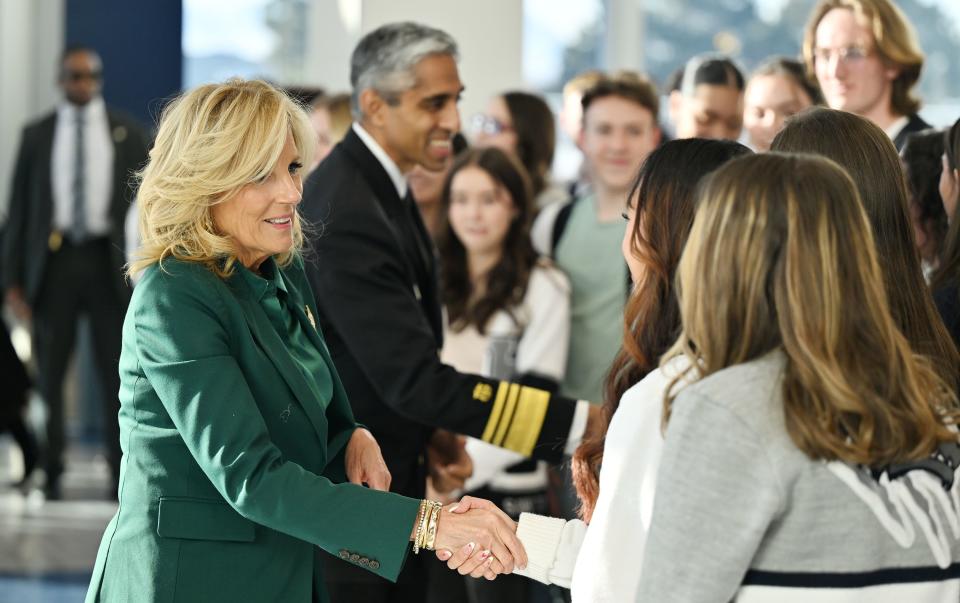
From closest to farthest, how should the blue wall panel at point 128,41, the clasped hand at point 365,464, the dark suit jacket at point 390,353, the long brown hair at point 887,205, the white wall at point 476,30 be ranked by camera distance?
A: 1. the long brown hair at point 887,205
2. the clasped hand at point 365,464
3. the dark suit jacket at point 390,353
4. the white wall at point 476,30
5. the blue wall panel at point 128,41

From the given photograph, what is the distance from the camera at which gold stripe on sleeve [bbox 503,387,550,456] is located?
2674mm

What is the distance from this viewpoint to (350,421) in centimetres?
239

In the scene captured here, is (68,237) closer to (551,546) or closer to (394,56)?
(394,56)

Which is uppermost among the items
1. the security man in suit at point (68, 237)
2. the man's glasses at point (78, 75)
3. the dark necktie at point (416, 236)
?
the man's glasses at point (78, 75)

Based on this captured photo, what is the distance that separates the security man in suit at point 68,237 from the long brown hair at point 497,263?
120 inches

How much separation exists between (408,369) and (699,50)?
6.92 m

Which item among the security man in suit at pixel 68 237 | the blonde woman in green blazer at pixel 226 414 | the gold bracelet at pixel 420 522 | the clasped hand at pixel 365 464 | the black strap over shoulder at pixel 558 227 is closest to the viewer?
the blonde woman in green blazer at pixel 226 414

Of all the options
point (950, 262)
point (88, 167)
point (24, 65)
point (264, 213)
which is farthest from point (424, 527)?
point (24, 65)

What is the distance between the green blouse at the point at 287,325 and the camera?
213 centimetres

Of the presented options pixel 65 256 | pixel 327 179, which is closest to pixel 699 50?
pixel 65 256

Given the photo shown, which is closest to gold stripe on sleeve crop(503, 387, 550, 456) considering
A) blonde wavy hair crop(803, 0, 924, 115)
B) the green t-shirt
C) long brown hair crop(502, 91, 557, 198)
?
the green t-shirt

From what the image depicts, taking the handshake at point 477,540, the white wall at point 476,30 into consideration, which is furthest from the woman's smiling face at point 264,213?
the white wall at point 476,30

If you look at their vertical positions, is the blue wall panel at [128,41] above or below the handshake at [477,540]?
Answer: above

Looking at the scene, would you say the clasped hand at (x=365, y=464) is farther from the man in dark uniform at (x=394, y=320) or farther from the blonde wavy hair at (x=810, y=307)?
the blonde wavy hair at (x=810, y=307)
